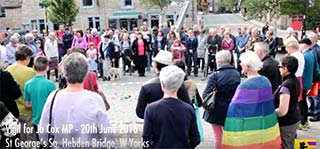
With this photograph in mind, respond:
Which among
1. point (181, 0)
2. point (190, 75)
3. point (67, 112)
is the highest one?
point (181, 0)

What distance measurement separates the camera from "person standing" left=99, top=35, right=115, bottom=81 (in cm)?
1320

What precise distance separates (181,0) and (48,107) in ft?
124

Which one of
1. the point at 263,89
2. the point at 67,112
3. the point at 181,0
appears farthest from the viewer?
the point at 181,0

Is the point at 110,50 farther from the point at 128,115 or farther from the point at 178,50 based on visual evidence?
the point at 128,115

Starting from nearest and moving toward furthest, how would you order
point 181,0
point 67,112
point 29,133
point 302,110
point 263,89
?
point 67,112
point 263,89
point 29,133
point 302,110
point 181,0

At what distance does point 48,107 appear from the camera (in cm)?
362

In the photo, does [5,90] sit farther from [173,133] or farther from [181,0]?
[181,0]

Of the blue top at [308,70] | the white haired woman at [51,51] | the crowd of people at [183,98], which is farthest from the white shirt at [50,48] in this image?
the blue top at [308,70]

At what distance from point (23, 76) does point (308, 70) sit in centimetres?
467

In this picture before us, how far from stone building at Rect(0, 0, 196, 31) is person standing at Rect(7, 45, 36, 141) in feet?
115

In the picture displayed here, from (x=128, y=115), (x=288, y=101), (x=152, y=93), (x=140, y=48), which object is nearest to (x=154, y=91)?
(x=152, y=93)

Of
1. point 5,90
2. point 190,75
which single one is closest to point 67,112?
point 5,90

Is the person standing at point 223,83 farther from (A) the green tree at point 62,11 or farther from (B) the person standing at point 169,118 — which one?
(A) the green tree at point 62,11

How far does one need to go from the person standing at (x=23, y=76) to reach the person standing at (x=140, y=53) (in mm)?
8383
